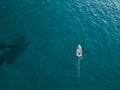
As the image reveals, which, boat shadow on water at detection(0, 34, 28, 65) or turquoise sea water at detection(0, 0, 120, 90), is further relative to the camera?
boat shadow on water at detection(0, 34, 28, 65)

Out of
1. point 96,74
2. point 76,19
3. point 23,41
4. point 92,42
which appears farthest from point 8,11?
point 96,74

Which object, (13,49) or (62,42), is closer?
(13,49)

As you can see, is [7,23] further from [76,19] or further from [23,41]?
[76,19]

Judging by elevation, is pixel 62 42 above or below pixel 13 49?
below

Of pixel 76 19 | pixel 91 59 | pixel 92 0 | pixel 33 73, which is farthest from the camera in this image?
pixel 92 0

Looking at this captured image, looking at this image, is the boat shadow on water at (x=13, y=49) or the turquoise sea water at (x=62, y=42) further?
the boat shadow on water at (x=13, y=49)
